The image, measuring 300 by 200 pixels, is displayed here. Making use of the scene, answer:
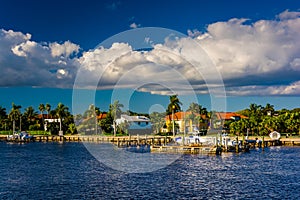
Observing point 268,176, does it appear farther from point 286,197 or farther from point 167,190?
point 167,190

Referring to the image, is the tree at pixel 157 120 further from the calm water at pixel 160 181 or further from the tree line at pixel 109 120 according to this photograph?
the calm water at pixel 160 181

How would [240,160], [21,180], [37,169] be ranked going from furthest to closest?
[240,160] → [37,169] → [21,180]

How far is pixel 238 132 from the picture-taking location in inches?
4528

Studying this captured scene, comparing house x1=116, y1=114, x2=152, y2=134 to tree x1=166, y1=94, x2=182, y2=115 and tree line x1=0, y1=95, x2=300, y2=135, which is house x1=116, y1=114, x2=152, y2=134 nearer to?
tree line x1=0, y1=95, x2=300, y2=135

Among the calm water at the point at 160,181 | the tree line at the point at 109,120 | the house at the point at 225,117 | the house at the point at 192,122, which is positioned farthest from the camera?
the house at the point at 225,117

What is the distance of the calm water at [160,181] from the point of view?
3684 centimetres

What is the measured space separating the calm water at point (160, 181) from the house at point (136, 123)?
83050 millimetres

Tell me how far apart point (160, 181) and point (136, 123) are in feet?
371

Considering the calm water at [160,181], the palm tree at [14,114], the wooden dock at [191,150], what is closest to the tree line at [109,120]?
the palm tree at [14,114]

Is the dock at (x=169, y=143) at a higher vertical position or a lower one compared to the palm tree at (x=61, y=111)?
lower

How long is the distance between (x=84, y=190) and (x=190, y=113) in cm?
10876

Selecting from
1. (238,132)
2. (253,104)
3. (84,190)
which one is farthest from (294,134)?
(84,190)

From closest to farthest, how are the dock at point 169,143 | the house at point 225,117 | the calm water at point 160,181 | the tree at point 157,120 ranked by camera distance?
the calm water at point 160,181 < the dock at point 169,143 < the tree at point 157,120 < the house at point 225,117

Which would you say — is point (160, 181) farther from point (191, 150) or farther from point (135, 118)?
point (135, 118)
